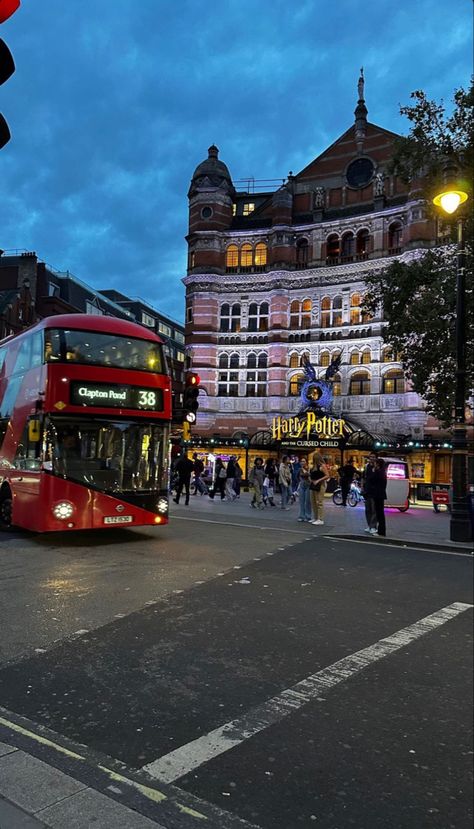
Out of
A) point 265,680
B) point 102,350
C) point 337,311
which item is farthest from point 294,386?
point 265,680

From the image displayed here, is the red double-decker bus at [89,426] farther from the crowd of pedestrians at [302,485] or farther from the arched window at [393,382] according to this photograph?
the arched window at [393,382]

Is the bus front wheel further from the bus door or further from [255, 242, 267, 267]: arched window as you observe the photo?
[255, 242, 267, 267]: arched window

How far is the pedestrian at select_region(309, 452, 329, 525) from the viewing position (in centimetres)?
1500

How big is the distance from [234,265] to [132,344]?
3661 centimetres

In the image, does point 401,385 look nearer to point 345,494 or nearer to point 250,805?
point 345,494

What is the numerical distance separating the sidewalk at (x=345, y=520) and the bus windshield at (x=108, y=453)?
4216 millimetres

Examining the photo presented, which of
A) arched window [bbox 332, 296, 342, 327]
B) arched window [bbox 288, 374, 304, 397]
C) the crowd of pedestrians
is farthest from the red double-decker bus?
arched window [bbox 332, 296, 342, 327]

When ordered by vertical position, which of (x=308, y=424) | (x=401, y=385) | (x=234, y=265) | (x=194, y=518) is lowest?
(x=194, y=518)

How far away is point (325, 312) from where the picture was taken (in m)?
43.5

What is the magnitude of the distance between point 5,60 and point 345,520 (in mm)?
15427

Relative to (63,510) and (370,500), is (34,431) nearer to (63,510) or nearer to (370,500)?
(63,510)

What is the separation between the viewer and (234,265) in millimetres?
46656

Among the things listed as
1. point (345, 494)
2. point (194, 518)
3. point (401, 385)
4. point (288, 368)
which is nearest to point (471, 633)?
point (194, 518)

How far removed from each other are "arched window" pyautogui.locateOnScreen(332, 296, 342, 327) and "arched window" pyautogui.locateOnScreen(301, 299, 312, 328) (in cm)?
188
